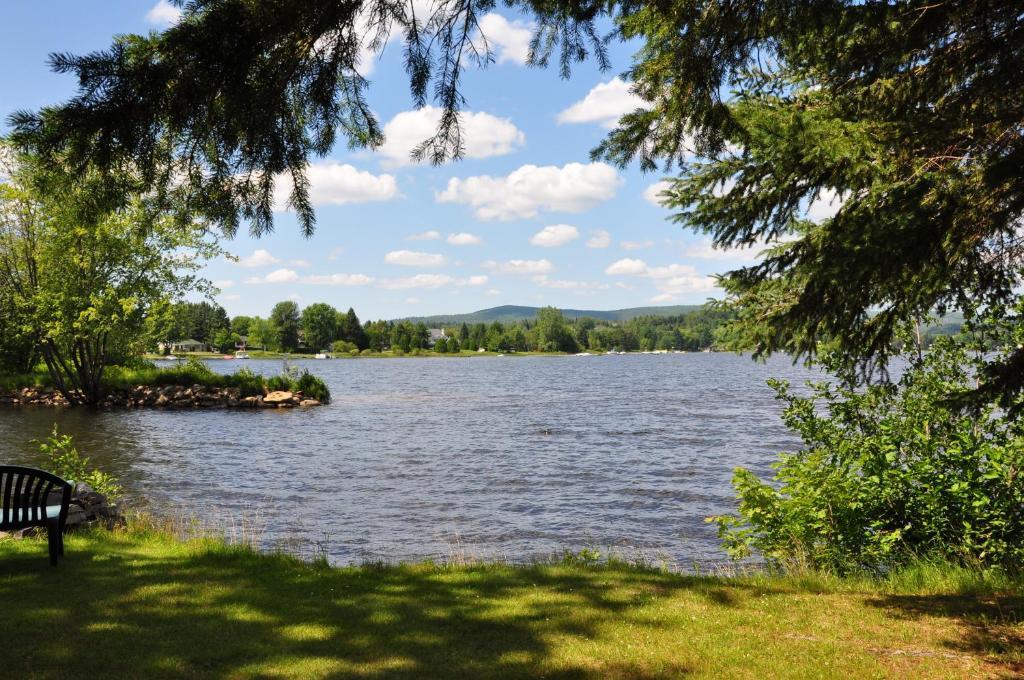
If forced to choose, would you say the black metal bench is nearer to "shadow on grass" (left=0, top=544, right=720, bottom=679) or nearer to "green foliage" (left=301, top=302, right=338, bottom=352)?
"shadow on grass" (left=0, top=544, right=720, bottom=679)

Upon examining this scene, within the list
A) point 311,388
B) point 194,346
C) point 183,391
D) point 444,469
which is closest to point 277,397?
point 311,388

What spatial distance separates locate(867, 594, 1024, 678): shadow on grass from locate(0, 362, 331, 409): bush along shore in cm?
3541

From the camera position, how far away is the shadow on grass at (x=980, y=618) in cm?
489

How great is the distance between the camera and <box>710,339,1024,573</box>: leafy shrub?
7.24 meters

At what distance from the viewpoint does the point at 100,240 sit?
30516mm

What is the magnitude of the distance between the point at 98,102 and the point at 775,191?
5.86 metres

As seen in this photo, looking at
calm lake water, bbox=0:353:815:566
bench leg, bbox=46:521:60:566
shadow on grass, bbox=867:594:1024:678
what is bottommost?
calm lake water, bbox=0:353:815:566

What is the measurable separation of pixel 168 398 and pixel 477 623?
3632 cm

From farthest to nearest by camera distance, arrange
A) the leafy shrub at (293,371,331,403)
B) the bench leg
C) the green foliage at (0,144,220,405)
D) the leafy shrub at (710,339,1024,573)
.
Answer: the leafy shrub at (293,371,331,403) → the green foliage at (0,144,220,405) → the leafy shrub at (710,339,1024,573) → the bench leg

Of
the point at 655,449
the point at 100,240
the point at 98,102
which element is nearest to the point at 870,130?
the point at 98,102

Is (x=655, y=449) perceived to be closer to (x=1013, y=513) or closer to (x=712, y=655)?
(x=1013, y=513)

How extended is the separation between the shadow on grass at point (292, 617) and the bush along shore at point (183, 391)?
31.6 metres

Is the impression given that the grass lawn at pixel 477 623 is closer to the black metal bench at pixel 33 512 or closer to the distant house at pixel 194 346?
the black metal bench at pixel 33 512

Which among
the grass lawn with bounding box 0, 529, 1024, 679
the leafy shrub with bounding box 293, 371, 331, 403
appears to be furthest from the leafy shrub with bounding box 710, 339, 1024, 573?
the leafy shrub with bounding box 293, 371, 331, 403
